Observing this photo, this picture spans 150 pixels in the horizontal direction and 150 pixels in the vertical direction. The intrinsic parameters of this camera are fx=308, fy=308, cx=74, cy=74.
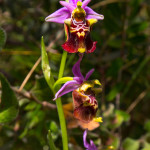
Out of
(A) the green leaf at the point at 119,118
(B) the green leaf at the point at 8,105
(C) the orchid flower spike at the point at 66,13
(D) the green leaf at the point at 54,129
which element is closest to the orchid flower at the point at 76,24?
(C) the orchid flower spike at the point at 66,13

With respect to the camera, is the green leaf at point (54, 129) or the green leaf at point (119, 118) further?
the green leaf at point (119, 118)

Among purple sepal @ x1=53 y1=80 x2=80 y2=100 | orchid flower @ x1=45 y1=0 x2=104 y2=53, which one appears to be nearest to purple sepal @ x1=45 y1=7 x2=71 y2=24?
orchid flower @ x1=45 y1=0 x2=104 y2=53

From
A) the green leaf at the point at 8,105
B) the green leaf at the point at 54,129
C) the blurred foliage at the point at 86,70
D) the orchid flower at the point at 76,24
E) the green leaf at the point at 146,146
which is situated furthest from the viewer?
the green leaf at the point at 146,146

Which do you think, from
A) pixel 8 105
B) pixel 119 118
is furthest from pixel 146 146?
pixel 8 105

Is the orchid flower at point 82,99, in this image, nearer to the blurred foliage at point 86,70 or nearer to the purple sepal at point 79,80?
the purple sepal at point 79,80

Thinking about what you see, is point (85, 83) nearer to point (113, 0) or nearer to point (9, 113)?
point (9, 113)

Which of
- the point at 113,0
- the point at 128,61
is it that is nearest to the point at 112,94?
the point at 128,61
